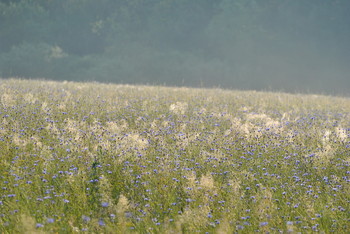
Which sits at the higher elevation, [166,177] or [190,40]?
[190,40]

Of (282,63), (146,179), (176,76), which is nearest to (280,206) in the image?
(146,179)

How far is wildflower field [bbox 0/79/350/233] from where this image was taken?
4.65 m

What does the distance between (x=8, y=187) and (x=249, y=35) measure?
114 feet

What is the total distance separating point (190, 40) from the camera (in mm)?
38938

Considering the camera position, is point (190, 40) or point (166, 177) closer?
point (166, 177)

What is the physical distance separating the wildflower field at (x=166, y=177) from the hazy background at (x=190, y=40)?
1103 inches

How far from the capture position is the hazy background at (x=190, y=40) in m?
36.6

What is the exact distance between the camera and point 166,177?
5773 mm

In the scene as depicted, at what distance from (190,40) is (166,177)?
3422 centimetres

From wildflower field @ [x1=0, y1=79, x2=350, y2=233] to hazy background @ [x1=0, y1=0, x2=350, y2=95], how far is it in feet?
91.9

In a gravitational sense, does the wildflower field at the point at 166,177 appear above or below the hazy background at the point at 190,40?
below

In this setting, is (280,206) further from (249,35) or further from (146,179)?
(249,35)

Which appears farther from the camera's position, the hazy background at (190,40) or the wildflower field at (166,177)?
the hazy background at (190,40)

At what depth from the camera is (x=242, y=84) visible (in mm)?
36938
